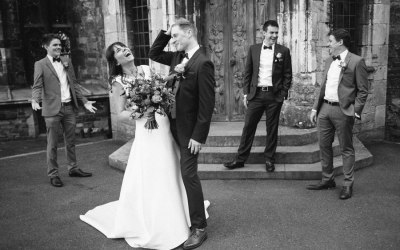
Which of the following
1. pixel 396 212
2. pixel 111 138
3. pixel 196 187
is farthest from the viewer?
pixel 111 138

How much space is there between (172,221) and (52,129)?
3.05 meters

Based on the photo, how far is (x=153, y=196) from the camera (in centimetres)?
445

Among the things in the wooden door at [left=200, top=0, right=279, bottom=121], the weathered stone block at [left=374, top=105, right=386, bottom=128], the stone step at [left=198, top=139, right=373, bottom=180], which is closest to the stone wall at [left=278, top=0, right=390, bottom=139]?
the wooden door at [left=200, top=0, right=279, bottom=121]

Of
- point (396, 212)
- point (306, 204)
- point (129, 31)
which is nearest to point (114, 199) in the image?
point (306, 204)

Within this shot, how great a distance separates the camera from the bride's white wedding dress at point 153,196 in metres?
4.39

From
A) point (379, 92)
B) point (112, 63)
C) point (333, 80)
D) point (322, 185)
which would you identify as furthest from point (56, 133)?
point (379, 92)

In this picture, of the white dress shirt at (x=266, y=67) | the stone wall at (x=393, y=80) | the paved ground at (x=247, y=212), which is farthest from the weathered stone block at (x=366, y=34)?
the white dress shirt at (x=266, y=67)

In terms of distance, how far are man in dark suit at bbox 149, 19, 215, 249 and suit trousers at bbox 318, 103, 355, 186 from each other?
2187 mm

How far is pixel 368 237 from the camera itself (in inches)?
178

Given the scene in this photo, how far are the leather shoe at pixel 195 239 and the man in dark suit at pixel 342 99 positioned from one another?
223cm

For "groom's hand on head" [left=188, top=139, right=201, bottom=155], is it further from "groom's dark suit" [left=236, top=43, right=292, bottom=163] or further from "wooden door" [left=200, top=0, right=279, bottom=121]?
"wooden door" [left=200, top=0, right=279, bottom=121]

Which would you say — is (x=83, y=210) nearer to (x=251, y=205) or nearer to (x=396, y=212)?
(x=251, y=205)

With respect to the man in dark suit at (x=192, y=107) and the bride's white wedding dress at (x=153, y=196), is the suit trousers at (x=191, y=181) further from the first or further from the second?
the bride's white wedding dress at (x=153, y=196)

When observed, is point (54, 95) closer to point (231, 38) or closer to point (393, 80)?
point (231, 38)
